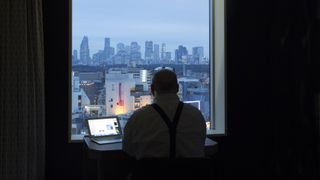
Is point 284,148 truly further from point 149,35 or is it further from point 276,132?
point 149,35

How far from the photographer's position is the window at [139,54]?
11.5 ft

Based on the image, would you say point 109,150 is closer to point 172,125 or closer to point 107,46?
point 172,125

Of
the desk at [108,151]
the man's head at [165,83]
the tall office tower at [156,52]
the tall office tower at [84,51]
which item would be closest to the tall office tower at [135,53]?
the tall office tower at [156,52]

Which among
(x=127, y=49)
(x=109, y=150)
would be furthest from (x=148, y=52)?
(x=109, y=150)

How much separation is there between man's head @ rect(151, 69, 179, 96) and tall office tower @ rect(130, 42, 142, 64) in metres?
1.15

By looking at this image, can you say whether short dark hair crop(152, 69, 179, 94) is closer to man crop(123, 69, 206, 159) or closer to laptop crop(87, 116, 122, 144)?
man crop(123, 69, 206, 159)

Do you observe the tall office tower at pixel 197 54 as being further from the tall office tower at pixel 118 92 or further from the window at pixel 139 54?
the tall office tower at pixel 118 92

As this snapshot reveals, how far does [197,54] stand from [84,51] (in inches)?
39.3

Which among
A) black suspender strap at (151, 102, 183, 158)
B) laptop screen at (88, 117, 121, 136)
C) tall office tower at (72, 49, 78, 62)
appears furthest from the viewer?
tall office tower at (72, 49, 78, 62)

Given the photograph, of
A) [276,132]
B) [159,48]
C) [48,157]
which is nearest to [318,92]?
[276,132]

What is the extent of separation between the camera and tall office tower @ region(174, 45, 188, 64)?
3700 mm

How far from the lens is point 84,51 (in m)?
3.51

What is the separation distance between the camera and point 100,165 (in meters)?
2.98

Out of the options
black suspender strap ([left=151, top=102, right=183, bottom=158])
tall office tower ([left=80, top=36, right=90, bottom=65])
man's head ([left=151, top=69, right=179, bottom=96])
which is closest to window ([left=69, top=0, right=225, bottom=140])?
tall office tower ([left=80, top=36, right=90, bottom=65])
